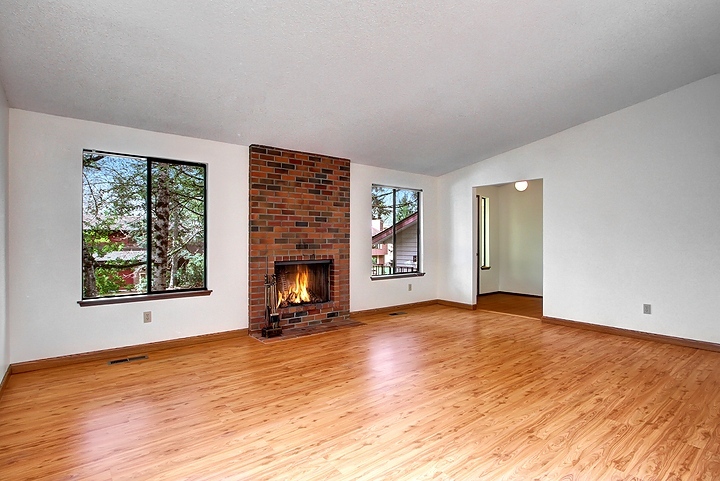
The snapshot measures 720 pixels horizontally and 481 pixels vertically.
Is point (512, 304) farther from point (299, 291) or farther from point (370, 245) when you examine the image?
point (299, 291)

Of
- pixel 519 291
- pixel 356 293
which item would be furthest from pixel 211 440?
pixel 519 291

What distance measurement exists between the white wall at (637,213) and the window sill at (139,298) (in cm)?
488

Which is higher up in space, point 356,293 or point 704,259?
point 704,259

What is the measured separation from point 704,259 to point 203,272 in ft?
19.0

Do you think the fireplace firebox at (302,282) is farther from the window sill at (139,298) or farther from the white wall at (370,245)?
the window sill at (139,298)

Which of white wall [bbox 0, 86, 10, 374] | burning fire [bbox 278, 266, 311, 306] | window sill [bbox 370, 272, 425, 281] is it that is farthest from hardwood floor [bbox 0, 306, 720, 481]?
window sill [bbox 370, 272, 425, 281]

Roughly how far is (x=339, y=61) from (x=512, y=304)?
5779mm

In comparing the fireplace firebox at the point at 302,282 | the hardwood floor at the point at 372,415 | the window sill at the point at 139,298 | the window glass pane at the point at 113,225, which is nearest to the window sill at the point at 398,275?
the fireplace firebox at the point at 302,282

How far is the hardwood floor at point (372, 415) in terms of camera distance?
207cm

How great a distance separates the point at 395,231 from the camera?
22.5 feet

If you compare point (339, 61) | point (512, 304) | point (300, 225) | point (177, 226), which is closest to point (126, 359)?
point (177, 226)

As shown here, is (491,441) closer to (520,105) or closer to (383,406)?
(383,406)

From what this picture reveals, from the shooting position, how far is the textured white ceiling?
8.65ft

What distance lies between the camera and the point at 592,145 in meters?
5.23
